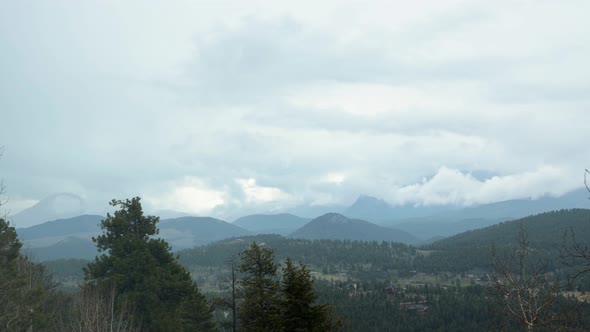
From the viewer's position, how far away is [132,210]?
45344 mm

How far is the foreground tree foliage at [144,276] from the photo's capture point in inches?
1606

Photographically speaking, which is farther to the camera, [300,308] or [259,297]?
[259,297]

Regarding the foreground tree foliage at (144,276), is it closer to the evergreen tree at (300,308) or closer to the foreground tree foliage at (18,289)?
the foreground tree foliage at (18,289)

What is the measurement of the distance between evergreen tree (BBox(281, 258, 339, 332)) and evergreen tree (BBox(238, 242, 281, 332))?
0.95 metres

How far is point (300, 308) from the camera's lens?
26469 mm

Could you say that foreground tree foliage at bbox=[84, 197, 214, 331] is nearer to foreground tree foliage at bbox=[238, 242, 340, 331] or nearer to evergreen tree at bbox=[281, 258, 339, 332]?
foreground tree foliage at bbox=[238, 242, 340, 331]

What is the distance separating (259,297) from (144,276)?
61.6 ft

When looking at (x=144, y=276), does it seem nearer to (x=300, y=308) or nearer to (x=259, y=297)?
(x=259, y=297)

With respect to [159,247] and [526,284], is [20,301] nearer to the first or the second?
[159,247]

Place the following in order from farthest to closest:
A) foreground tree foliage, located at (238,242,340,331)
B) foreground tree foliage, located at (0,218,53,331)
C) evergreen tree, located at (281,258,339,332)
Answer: foreground tree foliage, located at (0,218,53,331)
foreground tree foliage, located at (238,242,340,331)
evergreen tree, located at (281,258,339,332)

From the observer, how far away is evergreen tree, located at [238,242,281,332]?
2812 centimetres

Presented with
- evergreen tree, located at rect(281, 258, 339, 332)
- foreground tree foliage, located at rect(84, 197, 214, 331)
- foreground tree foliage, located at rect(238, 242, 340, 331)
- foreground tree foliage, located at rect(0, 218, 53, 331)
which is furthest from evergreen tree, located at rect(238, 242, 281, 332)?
foreground tree foliage, located at rect(0, 218, 53, 331)

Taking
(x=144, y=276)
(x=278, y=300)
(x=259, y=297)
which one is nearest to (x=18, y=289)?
(x=144, y=276)

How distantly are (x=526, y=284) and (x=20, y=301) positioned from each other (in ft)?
122
